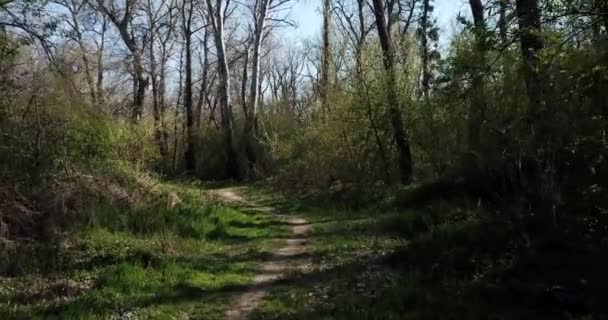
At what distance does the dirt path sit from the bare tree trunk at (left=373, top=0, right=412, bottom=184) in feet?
16.4

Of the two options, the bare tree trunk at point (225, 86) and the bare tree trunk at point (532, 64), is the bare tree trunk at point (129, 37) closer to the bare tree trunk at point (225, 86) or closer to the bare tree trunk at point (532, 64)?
the bare tree trunk at point (225, 86)

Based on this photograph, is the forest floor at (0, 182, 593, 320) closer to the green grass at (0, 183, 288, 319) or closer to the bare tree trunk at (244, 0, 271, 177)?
the green grass at (0, 183, 288, 319)

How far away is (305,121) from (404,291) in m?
24.7

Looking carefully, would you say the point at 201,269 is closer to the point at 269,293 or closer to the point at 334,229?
the point at 269,293

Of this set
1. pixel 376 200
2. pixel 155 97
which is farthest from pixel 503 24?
pixel 155 97

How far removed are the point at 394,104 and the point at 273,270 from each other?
1096 cm

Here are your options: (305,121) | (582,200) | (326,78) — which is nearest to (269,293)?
(582,200)

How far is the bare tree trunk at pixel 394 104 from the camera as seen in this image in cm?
2042

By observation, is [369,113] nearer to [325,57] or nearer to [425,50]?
[425,50]

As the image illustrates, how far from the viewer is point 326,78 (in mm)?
27859

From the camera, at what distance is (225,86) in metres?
33.3

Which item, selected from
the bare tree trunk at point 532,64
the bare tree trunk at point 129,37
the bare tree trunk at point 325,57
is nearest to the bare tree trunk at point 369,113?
the bare tree trunk at point 325,57

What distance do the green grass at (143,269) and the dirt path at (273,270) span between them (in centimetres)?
20

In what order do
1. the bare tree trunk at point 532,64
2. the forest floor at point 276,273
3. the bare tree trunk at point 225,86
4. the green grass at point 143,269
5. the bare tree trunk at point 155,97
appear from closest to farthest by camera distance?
the forest floor at point 276,273
the green grass at point 143,269
the bare tree trunk at point 532,64
the bare tree trunk at point 225,86
the bare tree trunk at point 155,97
